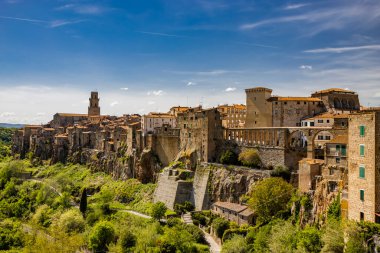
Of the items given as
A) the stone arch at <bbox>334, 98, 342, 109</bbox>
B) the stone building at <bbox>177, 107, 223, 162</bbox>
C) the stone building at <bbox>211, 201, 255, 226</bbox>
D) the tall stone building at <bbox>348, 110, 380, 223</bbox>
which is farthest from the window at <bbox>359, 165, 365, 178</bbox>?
the stone arch at <bbox>334, 98, 342, 109</bbox>

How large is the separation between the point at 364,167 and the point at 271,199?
11953 mm

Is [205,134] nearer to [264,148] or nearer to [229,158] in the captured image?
[229,158]

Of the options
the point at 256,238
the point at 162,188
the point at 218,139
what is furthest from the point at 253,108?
the point at 256,238

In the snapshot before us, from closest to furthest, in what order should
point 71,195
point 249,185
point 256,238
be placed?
point 256,238, point 249,185, point 71,195

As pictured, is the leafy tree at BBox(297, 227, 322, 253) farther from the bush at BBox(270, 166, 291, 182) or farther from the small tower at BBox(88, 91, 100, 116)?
the small tower at BBox(88, 91, 100, 116)

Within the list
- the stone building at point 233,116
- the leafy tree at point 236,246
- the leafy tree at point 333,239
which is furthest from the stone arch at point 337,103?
the leafy tree at point 333,239

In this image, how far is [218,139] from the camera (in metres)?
49.3

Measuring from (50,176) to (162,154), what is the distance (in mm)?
33846

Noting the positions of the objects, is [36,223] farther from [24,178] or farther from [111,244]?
[24,178]

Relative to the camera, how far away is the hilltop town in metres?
25.3

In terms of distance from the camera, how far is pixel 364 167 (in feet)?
81.0

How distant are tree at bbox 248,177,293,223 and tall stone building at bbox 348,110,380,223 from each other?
9.52m

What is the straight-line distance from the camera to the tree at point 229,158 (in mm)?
45562

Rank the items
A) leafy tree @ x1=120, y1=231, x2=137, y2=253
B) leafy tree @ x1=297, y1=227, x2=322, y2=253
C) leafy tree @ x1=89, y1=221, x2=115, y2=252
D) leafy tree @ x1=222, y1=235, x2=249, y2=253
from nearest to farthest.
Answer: leafy tree @ x1=297, y1=227, x2=322, y2=253, leafy tree @ x1=222, y1=235, x2=249, y2=253, leafy tree @ x1=120, y1=231, x2=137, y2=253, leafy tree @ x1=89, y1=221, x2=115, y2=252
